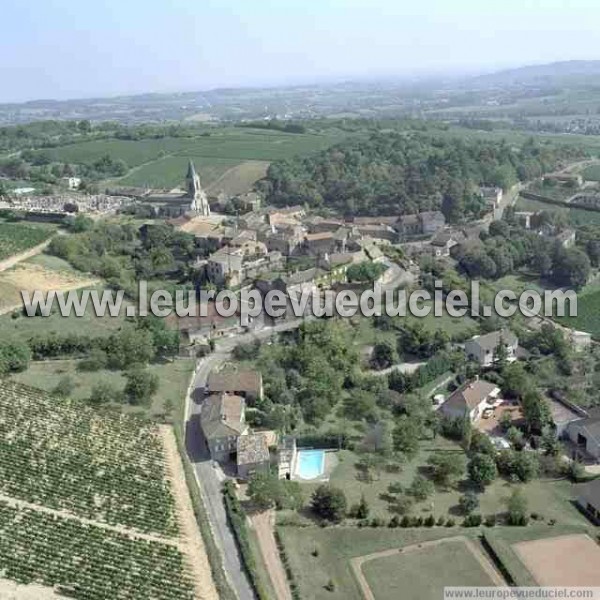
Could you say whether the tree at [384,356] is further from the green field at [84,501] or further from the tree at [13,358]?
the tree at [13,358]

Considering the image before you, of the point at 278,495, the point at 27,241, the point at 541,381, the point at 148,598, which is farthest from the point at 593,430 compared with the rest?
the point at 27,241

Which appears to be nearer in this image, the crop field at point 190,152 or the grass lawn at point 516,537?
the grass lawn at point 516,537

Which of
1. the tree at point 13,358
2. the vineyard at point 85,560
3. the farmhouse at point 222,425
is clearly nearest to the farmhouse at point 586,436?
the farmhouse at point 222,425

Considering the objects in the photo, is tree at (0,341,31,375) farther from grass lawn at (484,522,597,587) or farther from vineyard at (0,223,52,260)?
grass lawn at (484,522,597,587)

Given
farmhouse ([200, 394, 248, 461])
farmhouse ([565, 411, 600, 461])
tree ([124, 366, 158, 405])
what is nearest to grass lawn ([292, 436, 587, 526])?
farmhouse ([565, 411, 600, 461])

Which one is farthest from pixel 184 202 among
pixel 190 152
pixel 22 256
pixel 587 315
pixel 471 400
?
pixel 471 400

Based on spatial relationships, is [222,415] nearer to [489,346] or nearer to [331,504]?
[331,504]
